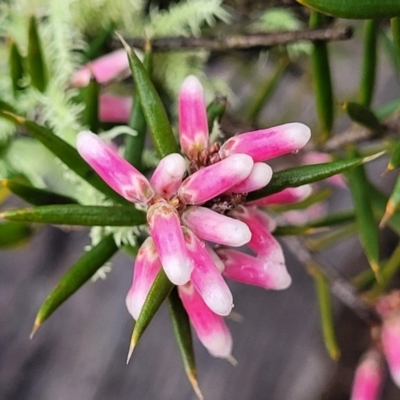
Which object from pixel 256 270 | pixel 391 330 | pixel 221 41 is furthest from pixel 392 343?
pixel 221 41

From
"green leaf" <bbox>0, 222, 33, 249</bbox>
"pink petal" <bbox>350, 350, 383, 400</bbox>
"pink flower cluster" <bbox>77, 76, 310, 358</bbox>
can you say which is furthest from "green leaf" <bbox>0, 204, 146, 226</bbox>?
"pink petal" <bbox>350, 350, 383, 400</bbox>

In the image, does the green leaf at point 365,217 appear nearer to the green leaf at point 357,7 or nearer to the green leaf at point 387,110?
the green leaf at point 387,110

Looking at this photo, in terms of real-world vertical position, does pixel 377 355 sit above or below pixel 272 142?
below

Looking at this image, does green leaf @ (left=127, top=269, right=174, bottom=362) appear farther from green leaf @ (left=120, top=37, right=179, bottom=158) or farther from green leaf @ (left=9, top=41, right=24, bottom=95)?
green leaf @ (left=9, top=41, right=24, bottom=95)

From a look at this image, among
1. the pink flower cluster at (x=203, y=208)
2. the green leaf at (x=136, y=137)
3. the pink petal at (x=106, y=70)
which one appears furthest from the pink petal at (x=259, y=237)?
the pink petal at (x=106, y=70)

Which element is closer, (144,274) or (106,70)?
(144,274)

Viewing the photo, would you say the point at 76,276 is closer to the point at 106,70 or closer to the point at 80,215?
the point at 80,215

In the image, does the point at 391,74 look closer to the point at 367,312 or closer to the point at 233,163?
the point at 367,312
